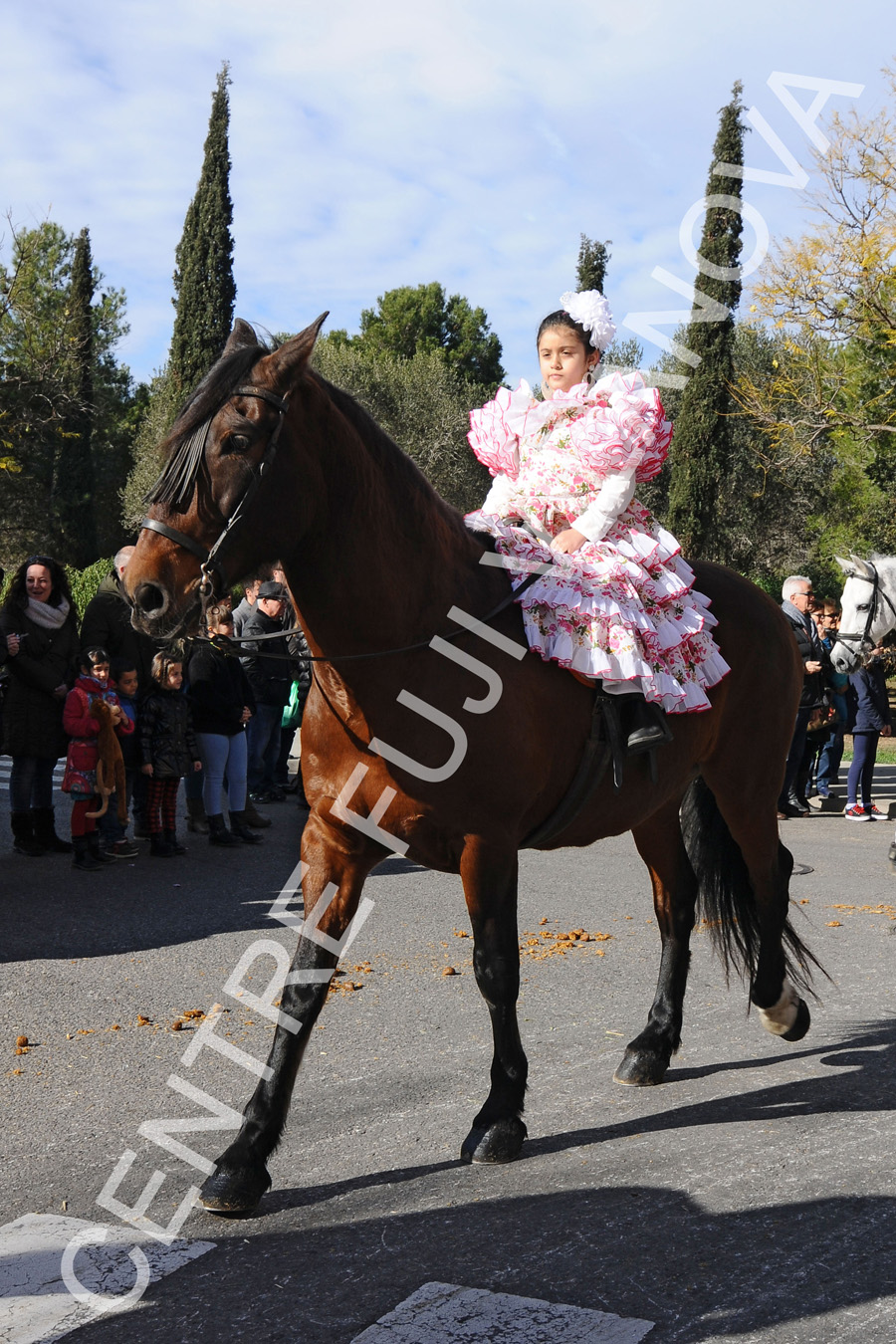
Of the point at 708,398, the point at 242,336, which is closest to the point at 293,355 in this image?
the point at 242,336

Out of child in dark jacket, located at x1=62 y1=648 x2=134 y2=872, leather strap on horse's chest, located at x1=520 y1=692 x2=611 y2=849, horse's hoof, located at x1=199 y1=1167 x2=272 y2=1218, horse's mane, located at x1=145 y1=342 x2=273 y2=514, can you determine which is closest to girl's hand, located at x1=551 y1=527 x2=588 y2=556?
leather strap on horse's chest, located at x1=520 y1=692 x2=611 y2=849

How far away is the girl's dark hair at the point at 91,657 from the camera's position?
834 centimetres

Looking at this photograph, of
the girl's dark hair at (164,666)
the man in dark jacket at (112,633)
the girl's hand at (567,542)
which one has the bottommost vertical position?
the girl's dark hair at (164,666)

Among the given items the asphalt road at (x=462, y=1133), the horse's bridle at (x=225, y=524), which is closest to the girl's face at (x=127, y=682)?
the asphalt road at (x=462, y=1133)

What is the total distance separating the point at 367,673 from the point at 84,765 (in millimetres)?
5105

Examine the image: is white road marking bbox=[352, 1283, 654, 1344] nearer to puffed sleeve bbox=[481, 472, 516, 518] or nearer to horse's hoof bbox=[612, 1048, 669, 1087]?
horse's hoof bbox=[612, 1048, 669, 1087]

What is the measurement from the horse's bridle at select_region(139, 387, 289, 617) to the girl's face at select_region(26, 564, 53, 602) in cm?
570

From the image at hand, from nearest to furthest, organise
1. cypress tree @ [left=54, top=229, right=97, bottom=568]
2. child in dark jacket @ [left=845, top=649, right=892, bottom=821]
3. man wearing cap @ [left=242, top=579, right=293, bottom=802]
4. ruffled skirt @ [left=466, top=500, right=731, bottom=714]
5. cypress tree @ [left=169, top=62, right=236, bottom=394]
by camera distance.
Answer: ruffled skirt @ [left=466, top=500, right=731, bottom=714] → man wearing cap @ [left=242, top=579, right=293, bottom=802] → child in dark jacket @ [left=845, top=649, right=892, bottom=821] → cypress tree @ [left=169, top=62, right=236, bottom=394] → cypress tree @ [left=54, top=229, right=97, bottom=568]

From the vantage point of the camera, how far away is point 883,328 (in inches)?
730

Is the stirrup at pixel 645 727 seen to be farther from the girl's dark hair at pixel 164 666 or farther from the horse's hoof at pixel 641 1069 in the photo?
the girl's dark hair at pixel 164 666

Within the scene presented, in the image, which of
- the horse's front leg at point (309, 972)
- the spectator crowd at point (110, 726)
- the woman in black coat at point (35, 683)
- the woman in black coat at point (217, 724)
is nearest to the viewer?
the horse's front leg at point (309, 972)

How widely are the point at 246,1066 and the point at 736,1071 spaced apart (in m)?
1.82

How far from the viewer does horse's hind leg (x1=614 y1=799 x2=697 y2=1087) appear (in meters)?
4.25

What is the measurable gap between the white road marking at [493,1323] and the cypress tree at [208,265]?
27.6 m
